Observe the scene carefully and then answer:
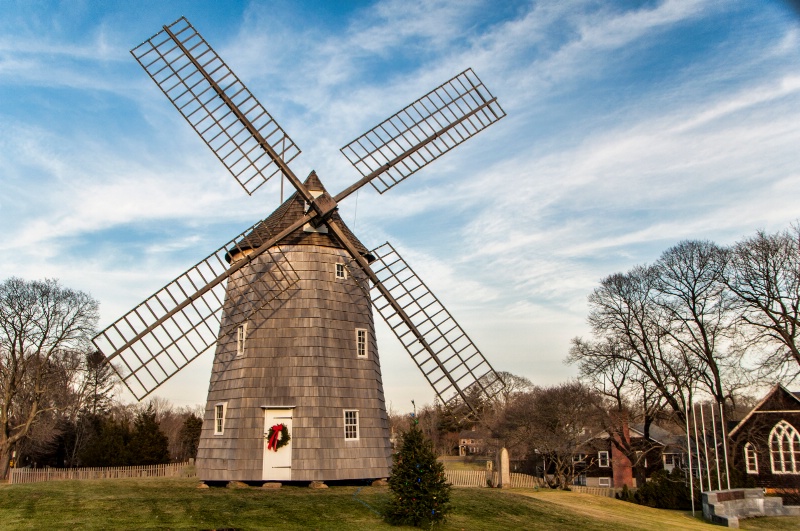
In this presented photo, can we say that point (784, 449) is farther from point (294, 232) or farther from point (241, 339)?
point (241, 339)

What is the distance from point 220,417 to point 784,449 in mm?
31669

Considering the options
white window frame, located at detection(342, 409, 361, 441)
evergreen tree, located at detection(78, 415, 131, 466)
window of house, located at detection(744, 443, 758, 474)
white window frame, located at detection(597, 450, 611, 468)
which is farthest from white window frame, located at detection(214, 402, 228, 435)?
white window frame, located at detection(597, 450, 611, 468)

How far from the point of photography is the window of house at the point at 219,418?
19050 mm

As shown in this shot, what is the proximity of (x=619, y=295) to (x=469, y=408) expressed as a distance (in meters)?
19.2

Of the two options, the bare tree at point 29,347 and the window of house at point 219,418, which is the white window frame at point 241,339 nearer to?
the window of house at point 219,418

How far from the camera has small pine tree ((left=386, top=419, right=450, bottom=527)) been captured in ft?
45.3

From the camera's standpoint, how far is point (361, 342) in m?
20.2

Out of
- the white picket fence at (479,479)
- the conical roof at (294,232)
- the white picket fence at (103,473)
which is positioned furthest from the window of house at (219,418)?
the white picket fence at (479,479)

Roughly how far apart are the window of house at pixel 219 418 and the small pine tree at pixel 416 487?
7275mm

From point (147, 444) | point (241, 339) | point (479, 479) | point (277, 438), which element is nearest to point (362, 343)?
point (241, 339)

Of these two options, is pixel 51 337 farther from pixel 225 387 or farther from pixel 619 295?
Result: pixel 619 295

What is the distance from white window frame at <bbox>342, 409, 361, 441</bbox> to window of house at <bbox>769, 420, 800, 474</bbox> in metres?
27.3

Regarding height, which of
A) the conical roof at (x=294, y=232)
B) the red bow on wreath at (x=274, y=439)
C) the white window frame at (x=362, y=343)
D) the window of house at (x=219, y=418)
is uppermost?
the conical roof at (x=294, y=232)

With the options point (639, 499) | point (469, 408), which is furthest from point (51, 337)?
point (639, 499)
